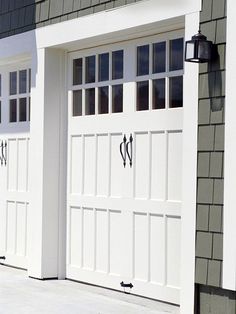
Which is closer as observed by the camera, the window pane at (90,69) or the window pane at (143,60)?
the window pane at (143,60)

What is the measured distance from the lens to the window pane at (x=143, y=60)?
681 centimetres

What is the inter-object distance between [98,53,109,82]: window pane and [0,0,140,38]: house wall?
463 mm

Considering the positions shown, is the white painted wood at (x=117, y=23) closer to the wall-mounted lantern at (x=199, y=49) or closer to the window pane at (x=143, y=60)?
the window pane at (x=143, y=60)

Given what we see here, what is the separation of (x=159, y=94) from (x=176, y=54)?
1.32ft

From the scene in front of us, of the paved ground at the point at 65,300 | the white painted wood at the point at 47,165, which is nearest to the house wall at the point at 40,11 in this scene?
the white painted wood at the point at 47,165

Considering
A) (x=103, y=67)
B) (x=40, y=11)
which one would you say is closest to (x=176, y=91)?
(x=103, y=67)

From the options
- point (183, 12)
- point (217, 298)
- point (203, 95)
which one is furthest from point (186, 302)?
point (183, 12)

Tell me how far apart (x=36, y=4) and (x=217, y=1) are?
2700mm

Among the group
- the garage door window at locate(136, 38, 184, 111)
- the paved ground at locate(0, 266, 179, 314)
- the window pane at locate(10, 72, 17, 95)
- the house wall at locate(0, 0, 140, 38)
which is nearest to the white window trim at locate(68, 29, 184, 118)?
the garage door window at locate(136, 38, 184, 111)

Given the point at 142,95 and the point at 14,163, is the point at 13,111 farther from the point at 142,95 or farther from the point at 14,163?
the point at 142,95

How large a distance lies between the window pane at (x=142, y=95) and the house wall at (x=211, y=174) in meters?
1.01

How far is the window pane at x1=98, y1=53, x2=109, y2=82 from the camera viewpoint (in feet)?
24.0

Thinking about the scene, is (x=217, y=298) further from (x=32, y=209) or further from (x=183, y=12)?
(x=32, y=209)

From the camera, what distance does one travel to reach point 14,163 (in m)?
8.61
